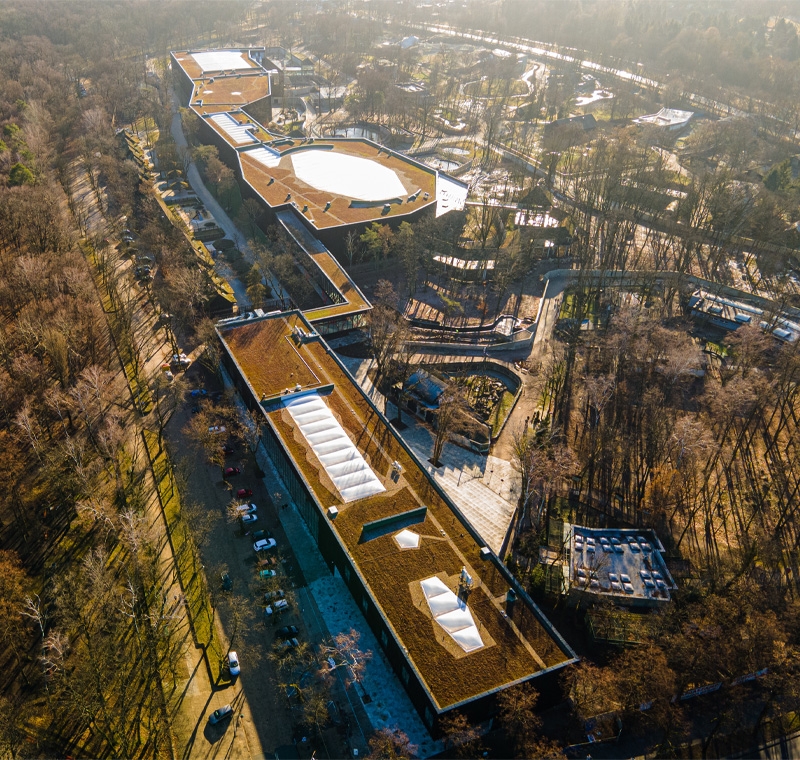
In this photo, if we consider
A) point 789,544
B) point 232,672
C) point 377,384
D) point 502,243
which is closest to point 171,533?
point 232,672

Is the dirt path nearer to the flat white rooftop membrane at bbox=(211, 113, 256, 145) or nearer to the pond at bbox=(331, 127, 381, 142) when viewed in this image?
the flat white rooftop membrane at bbox=(211, 113, 256, 145)

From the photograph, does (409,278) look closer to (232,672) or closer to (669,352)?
(669,352)

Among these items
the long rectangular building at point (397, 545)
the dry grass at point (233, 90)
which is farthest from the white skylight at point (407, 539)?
the dry grass at point (233, 90)

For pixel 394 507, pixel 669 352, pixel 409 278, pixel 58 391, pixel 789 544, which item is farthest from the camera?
pixel 409 278

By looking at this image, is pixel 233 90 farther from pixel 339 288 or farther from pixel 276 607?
pixel 276 607

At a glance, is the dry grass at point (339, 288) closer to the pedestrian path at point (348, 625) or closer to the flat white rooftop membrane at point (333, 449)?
the flat white rooftop membrane at point (333, 449)

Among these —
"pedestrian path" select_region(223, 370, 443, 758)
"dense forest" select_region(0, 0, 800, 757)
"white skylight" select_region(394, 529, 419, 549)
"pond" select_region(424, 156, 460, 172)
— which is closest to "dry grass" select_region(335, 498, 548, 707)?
"white skylight" select_region(394, 529, 419, 549)
